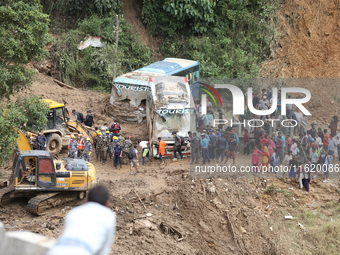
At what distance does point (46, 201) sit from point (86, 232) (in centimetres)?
895

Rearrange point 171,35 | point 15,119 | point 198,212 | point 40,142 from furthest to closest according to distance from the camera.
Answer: point 171,35 < point 40,142 < point 198,212 < point 15,119

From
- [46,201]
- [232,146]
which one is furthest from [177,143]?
[46,201]

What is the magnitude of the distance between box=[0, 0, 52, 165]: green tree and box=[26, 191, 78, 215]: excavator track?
4.69 ft

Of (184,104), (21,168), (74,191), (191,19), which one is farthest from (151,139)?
(191,19)

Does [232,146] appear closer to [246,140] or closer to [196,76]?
[246,140]

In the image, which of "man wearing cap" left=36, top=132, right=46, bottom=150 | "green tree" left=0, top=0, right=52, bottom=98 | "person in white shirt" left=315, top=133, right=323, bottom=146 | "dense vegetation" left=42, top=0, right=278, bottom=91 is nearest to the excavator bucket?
"man wearing cap" left=36, top=132, right=46, bottom=150

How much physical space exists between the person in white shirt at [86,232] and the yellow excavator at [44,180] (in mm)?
8551

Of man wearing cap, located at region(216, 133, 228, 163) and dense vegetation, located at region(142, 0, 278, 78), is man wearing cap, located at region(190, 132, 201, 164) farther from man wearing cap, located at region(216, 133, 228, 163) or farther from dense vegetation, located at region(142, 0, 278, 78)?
dense vegetation, located at region(142, 0, 278, 78)

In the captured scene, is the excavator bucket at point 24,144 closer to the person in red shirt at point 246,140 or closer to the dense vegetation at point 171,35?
the person in red shirt at point 246,140

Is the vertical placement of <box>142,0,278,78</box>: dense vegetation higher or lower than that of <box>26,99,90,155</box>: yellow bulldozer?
higher

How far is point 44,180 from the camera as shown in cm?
1127

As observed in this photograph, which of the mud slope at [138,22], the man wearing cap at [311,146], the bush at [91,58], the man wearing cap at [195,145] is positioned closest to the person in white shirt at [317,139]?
the man wearing cap at [311,146]

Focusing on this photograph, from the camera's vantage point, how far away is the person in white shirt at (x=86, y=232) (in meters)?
2.78

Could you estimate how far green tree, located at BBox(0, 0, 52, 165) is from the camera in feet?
35.2
